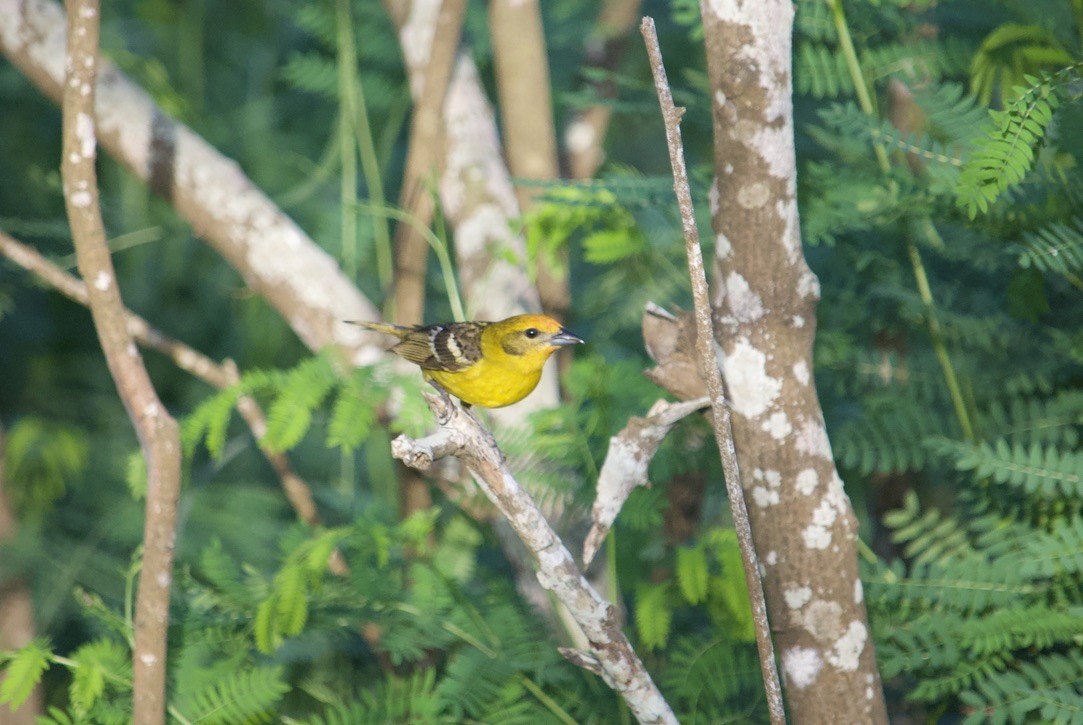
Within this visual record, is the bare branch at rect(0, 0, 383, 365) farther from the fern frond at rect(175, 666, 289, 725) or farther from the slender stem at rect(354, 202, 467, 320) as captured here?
the fern frond at rect(175, 666, 289, 725)

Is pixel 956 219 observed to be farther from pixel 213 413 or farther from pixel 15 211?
pixel 15 211

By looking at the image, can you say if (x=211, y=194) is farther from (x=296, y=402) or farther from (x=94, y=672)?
(x=94, y=672)

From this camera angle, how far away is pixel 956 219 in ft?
10.6

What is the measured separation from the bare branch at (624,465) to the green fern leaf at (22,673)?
1544mm

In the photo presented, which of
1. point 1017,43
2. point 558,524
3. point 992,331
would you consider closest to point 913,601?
point 992,331

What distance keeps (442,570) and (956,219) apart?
6.54ft

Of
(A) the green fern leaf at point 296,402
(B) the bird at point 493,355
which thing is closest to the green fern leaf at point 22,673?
(A) the green fern leaf at point 296,402

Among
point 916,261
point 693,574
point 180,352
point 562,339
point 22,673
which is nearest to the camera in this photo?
point 22,673

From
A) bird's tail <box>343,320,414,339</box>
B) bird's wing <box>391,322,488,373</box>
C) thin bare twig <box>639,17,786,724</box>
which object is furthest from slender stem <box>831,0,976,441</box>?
bird's tail <box>343,320,414,339</box>

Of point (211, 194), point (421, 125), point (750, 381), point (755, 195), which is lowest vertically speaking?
point (750, 381)

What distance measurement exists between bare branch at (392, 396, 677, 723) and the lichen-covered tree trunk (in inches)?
17.3

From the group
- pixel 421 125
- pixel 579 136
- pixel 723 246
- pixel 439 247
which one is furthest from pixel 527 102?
pixel 723 246

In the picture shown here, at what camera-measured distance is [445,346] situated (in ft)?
11.9

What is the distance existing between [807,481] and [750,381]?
283 mm
